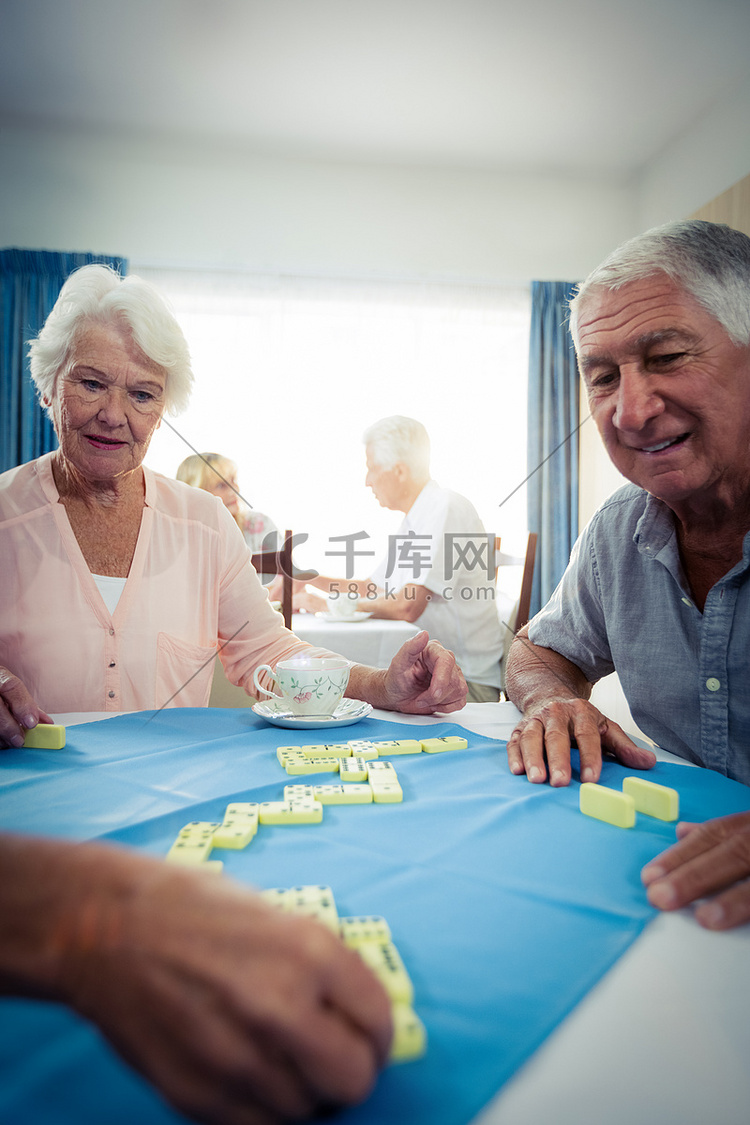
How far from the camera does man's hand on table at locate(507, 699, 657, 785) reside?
609 millimetres

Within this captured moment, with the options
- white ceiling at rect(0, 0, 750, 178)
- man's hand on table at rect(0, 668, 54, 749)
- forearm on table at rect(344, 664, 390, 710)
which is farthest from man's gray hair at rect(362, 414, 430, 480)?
white ceiling at rect(0, 0, 750, 178)

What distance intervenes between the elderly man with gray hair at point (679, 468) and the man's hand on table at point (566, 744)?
0.02 meters

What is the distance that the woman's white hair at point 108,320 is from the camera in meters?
1.04

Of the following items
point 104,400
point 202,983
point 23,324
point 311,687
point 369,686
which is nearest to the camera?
point 202,983

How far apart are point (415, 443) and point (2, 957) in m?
1.52

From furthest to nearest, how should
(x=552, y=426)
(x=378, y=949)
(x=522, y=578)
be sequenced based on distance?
(x=552, y=426) → (x=522, y=578) → (x=378, y=949)

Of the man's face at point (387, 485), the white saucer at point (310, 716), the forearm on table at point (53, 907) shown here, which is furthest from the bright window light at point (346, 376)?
the forearm on table at point (53, 907)

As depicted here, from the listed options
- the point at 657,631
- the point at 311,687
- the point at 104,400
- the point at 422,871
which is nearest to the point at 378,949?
the point at 422,871

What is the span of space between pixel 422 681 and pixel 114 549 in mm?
544

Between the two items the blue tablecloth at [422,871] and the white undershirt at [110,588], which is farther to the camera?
the white undershirt at [110,588]

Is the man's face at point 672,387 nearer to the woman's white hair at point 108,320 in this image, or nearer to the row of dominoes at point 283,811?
the row of dominoes at point 283,811

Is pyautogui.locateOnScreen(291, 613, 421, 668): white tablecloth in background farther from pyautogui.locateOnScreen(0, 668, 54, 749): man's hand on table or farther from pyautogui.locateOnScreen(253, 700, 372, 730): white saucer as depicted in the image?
pyautogui.locateOnScreen(0, 668, 54, 749): man's hand on table

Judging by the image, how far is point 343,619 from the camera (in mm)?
1779

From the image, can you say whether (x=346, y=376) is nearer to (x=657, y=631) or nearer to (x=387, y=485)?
(x=387, y=485)
